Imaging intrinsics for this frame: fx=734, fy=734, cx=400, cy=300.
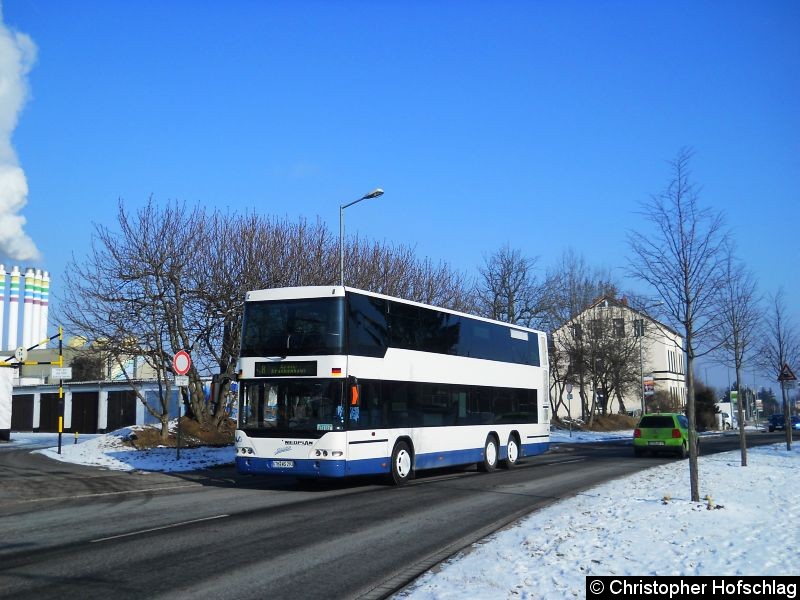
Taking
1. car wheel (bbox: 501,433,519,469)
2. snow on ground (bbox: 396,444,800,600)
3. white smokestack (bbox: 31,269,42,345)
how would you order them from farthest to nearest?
1. white smokestack (bbox: 31,269,42,345)
2. car wheel (bbox: 501,433,519,469)
3. snow on ground (bbox: 396,444,800,600)

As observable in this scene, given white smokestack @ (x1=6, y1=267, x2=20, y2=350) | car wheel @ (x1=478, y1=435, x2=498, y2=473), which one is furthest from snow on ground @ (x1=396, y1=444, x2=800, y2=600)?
white smokestack @ (x1=6, y1=267, x2=20, y2=350)

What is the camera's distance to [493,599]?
666 centimetres

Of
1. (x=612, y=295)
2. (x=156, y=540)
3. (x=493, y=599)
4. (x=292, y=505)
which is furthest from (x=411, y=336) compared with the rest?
(x=612, y=295)

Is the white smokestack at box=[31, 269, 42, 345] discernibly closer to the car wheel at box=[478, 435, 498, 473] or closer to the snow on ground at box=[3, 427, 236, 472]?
the snow on ground at box=[3, 427, 236, 472]

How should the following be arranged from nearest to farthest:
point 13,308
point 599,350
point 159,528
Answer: point 159,528 < point 599,350 < point 13,308

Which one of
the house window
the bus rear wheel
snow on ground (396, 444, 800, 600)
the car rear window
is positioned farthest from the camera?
the house window

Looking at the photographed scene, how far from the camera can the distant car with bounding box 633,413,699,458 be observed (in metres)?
27.1

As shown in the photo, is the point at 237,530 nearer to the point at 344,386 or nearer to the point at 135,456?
the point at 344,386

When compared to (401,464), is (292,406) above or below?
above

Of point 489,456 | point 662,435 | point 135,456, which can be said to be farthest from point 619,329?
point 135,456

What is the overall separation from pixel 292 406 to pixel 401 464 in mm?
3266

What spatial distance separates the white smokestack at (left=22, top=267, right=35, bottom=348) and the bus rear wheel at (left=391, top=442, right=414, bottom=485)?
105539mm

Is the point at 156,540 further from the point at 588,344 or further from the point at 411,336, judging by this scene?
the point at 588,344

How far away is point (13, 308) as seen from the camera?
353ft
